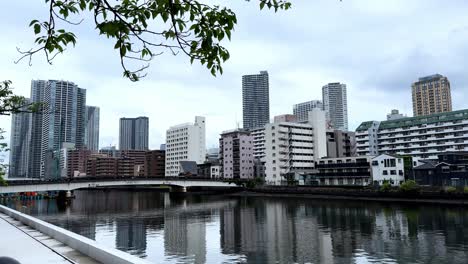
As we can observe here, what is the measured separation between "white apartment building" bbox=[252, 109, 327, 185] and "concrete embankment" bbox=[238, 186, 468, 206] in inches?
612

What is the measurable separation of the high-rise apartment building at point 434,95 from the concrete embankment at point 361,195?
5352 inches

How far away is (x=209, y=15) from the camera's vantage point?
4465mm

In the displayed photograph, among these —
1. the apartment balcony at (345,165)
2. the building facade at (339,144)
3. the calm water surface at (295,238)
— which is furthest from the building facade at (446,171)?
the building facade at (339,144)

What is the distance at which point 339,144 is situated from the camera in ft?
406

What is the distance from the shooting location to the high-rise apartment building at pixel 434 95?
618ft

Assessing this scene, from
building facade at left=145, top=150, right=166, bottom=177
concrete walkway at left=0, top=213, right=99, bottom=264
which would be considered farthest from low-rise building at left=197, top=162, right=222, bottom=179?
concrete walkway at left=0, top=213, right=99, bottom=264

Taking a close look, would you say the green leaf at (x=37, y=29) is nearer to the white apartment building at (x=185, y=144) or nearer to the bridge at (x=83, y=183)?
the bridge at (x=83, y=183)

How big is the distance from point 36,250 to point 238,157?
109194mm

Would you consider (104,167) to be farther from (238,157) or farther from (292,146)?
(292,146)

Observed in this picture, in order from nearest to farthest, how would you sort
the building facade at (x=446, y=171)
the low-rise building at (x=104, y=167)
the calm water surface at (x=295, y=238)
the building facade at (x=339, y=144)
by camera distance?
1. the calm water surface at (x=295, y=238)
2. the building facade at (x=446, y=171)
3. the building facade at (x=339, y=144)
4. the low-rise building at (x=104, y=167)

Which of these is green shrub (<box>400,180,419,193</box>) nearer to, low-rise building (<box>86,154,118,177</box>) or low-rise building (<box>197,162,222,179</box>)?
low-rise building (<box>197,162,222,179</box>)

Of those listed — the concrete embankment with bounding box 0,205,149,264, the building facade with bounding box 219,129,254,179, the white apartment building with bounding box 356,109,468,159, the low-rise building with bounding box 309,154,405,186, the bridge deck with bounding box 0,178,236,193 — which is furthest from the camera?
the building facade with bounding box 219,129,254,179

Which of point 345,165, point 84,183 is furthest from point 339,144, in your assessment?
point 84,183

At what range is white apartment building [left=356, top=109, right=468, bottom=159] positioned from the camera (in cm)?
9975
